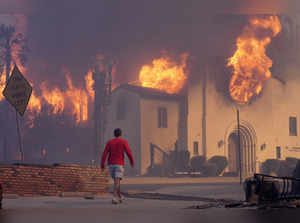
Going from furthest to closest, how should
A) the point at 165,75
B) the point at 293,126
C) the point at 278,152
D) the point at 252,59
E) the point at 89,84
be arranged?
the point at 89,84
the point at 165,75
the point at 252,59
the point at 293,126
the point at 278,152

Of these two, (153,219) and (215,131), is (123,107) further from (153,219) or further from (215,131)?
(153,219)

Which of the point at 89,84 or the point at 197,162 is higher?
the point at 89,84

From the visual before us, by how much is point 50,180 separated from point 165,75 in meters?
39.2

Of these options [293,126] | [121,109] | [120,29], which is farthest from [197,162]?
[120,29]

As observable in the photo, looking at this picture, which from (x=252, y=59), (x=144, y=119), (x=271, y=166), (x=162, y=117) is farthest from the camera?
(x=252, y=59)

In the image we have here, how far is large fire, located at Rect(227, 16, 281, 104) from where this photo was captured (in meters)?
51.0

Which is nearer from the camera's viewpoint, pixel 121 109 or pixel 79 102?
pixel 121 109

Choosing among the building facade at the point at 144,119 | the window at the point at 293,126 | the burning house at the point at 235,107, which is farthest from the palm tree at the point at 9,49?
the window at the point at 293,126

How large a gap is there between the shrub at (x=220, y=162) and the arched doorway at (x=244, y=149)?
1.92 m

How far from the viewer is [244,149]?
49.5 meters

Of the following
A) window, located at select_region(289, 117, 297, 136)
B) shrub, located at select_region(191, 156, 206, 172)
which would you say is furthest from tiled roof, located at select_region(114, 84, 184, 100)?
window, located at select_region(289, 117, 297, 136)

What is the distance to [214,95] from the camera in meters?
50.9

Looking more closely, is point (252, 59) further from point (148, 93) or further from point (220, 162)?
point (148, 93)

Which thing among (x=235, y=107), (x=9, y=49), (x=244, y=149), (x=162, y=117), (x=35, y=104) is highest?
(x=9, y=49)
